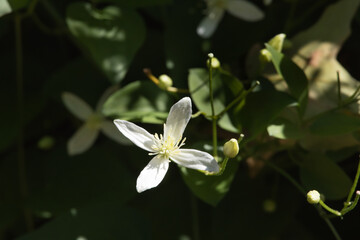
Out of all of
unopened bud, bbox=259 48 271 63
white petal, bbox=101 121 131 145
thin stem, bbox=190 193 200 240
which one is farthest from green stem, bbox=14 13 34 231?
unopened bud, bbox=259 48 271 63

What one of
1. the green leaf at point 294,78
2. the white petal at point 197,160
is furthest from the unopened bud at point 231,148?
the green leaf at point 294,78

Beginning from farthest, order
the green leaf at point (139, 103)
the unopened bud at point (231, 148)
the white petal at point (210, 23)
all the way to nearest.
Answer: the white petal at point (210, 23) < the green leaf at point (139, 103) < the unopened bud at point (231, 148)

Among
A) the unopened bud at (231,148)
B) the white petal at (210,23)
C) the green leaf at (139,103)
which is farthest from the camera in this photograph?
the white petal at (210,23)

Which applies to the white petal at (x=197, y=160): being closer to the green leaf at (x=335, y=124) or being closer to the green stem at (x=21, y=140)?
the green leaf at (x=335, y=124)

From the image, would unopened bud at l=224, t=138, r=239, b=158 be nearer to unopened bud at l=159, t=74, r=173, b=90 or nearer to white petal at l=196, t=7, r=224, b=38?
unopened bud at l=159, t=74, r=173, b=90

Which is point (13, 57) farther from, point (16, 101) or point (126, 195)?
point (126, 195)

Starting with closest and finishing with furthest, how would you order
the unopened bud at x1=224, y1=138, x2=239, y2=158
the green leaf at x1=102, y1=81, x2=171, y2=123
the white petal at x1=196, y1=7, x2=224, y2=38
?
1. the unopened bud at x1=224, y1=138, x2=239, y2=158
2. the green leaf at x1=102, y1=81, x2=171, y2=123
3. the white petal at x1=196, y1=7, x2=224, y2=38

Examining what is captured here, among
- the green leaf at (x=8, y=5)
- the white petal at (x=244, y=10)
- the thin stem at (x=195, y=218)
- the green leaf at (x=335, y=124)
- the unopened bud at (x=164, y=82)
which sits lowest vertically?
the thin stem at (x=195, y=218)
